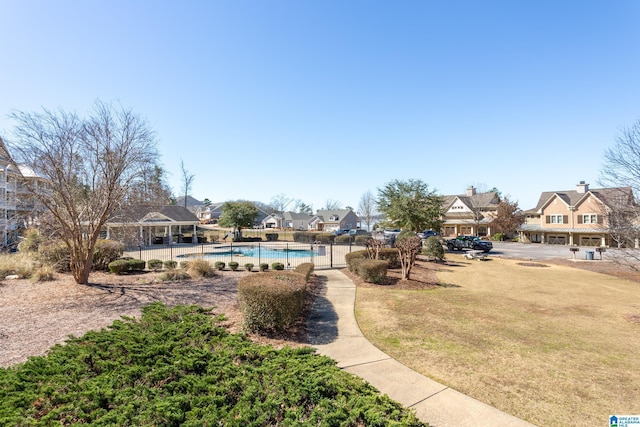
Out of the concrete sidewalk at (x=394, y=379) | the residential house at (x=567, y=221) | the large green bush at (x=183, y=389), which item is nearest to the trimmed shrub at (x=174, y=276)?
the concrete sidewalk at (x=394, y=379)

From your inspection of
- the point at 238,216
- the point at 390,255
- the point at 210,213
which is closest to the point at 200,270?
the point at 390,255

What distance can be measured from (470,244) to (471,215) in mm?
24978

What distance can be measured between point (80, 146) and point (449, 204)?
55.0m

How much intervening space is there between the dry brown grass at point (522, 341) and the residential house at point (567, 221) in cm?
3059

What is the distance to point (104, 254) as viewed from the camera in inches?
631

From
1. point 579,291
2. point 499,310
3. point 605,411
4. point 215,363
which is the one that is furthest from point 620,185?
point 215,363

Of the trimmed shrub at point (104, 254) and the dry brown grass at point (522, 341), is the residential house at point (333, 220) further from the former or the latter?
the dry brown grass at point (522, 341)

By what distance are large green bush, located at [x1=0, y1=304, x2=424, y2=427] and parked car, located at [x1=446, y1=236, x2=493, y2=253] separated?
2798 cm

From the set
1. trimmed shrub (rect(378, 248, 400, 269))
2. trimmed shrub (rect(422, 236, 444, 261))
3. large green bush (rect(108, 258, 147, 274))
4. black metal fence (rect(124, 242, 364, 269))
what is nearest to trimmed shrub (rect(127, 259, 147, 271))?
large green bush (rect(108, 258, 147, 274))

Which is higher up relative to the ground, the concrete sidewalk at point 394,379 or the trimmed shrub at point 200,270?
the trimmed shrub at point 200,270

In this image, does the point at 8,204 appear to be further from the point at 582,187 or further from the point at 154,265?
the point at 582,187

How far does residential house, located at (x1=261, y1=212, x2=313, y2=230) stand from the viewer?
82500mm

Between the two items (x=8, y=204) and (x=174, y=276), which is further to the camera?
(x=8, y=204)

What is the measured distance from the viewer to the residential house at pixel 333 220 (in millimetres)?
77688
